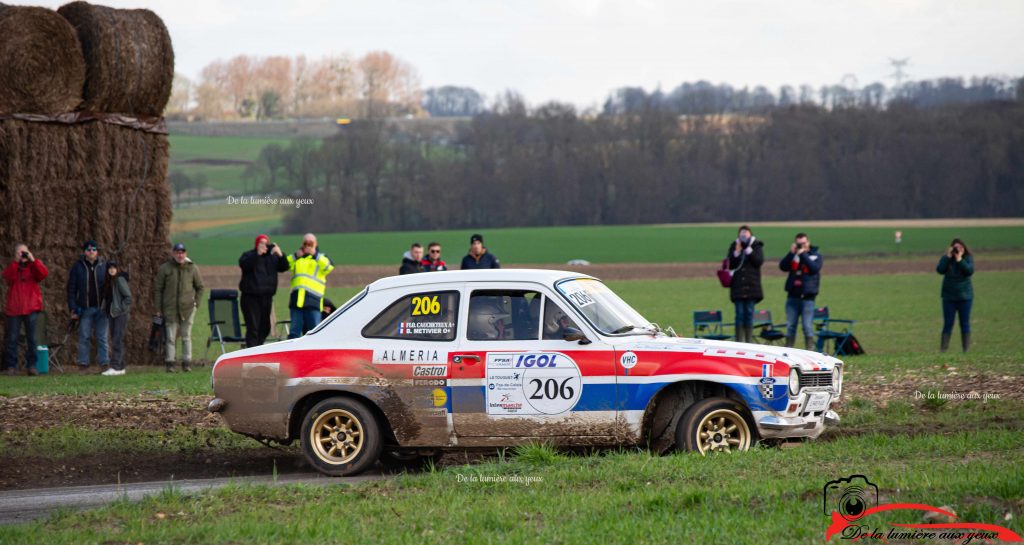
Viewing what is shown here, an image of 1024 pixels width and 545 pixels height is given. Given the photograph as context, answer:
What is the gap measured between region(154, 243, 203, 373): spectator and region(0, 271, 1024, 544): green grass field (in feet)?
19.2

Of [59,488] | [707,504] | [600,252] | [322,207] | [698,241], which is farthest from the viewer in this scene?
[322,207]

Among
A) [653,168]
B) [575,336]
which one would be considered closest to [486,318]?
[575,336]

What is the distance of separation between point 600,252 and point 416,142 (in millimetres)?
42960

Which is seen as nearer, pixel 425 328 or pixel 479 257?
pixel 425 328

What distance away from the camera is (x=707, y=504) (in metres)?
6.92

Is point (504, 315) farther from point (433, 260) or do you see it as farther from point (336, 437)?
point (433, 260)

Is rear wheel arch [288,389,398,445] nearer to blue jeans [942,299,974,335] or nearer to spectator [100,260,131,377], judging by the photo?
spectator [100,260,131,377]

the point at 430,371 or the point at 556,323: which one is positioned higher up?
the point at 556,323

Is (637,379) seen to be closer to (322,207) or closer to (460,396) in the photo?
(460,396)

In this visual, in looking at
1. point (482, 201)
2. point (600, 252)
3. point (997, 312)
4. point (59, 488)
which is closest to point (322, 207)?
point (482, 201)

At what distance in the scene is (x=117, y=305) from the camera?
1719cm

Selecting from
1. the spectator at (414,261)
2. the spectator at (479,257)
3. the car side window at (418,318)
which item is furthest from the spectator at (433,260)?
the car side window at (418,318)

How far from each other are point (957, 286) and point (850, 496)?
41.2 feet

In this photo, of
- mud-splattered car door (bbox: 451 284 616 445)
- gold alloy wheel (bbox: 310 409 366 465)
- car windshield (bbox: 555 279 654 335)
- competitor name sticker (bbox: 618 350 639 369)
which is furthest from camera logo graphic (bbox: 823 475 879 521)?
gold alloy wheel (bbox: 310 409 366 465)
